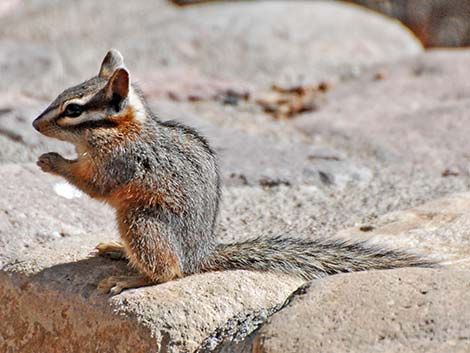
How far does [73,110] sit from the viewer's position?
10.8 ft

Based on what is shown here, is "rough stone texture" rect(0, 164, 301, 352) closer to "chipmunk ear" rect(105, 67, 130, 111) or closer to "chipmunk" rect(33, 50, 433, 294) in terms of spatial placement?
"chipmunk" rect(33, 50, 433, 294)

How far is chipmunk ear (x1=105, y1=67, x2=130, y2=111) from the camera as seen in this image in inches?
127

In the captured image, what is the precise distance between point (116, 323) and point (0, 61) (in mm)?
2908

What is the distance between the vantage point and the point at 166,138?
3.33 meters

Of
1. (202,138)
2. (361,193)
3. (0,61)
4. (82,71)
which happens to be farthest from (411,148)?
(0,61)

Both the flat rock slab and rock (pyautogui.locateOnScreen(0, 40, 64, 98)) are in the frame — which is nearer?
the flat rock slab

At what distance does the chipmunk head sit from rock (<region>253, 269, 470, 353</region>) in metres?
1.02

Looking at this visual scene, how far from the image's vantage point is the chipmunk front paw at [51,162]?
347 cm

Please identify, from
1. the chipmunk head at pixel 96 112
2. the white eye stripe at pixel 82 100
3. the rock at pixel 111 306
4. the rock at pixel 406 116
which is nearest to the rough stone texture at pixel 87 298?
the rock at pixel 111 306

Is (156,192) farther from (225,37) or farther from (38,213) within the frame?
(225,37)

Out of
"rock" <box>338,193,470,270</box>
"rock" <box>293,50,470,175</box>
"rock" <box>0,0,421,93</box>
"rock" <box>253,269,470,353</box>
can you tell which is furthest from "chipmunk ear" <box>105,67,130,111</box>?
"rock" <box>0,0,421,93</box>

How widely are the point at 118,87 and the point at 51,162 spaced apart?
16.0 inches

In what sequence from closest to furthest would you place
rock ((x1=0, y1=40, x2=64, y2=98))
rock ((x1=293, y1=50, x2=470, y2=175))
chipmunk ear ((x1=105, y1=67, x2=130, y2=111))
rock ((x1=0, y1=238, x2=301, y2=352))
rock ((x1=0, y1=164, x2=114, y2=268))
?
rock ((x1=0, y1=238, x2=301, y2=352))
chipmunk ear ((x1=105, y1=67, x2=130, y2=111))
rock ((x1=0, y1=164, x2=114, y2=268))
rock ((x1=293, y1=50, x2=470, y2=175))
rock ((x1=0, y1=40, x2=64, y2=98))

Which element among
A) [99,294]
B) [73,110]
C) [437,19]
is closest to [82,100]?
[73,110]
